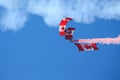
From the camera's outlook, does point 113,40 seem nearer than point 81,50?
Yes

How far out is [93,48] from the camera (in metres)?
5.22

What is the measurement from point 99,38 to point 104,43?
1.03 ft

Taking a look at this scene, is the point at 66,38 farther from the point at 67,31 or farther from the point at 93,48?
the point at 93,48

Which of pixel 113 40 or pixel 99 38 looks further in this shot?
pixel 99 38

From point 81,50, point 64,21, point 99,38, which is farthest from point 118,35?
point 64,21

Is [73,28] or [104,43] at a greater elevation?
[73,28]

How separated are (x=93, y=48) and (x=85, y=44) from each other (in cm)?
18

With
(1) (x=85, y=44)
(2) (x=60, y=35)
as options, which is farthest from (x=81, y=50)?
(2) (x=60, y=35)

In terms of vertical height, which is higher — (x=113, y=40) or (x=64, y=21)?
(x=64, y=21)

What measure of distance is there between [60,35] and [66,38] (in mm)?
150

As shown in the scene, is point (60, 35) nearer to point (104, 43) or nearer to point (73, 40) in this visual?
point (73, 40)

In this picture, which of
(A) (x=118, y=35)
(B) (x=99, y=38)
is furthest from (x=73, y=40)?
(A) (x=118, y=35)

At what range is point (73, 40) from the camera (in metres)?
5.34

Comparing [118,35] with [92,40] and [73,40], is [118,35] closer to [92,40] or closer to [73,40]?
[92,40]
